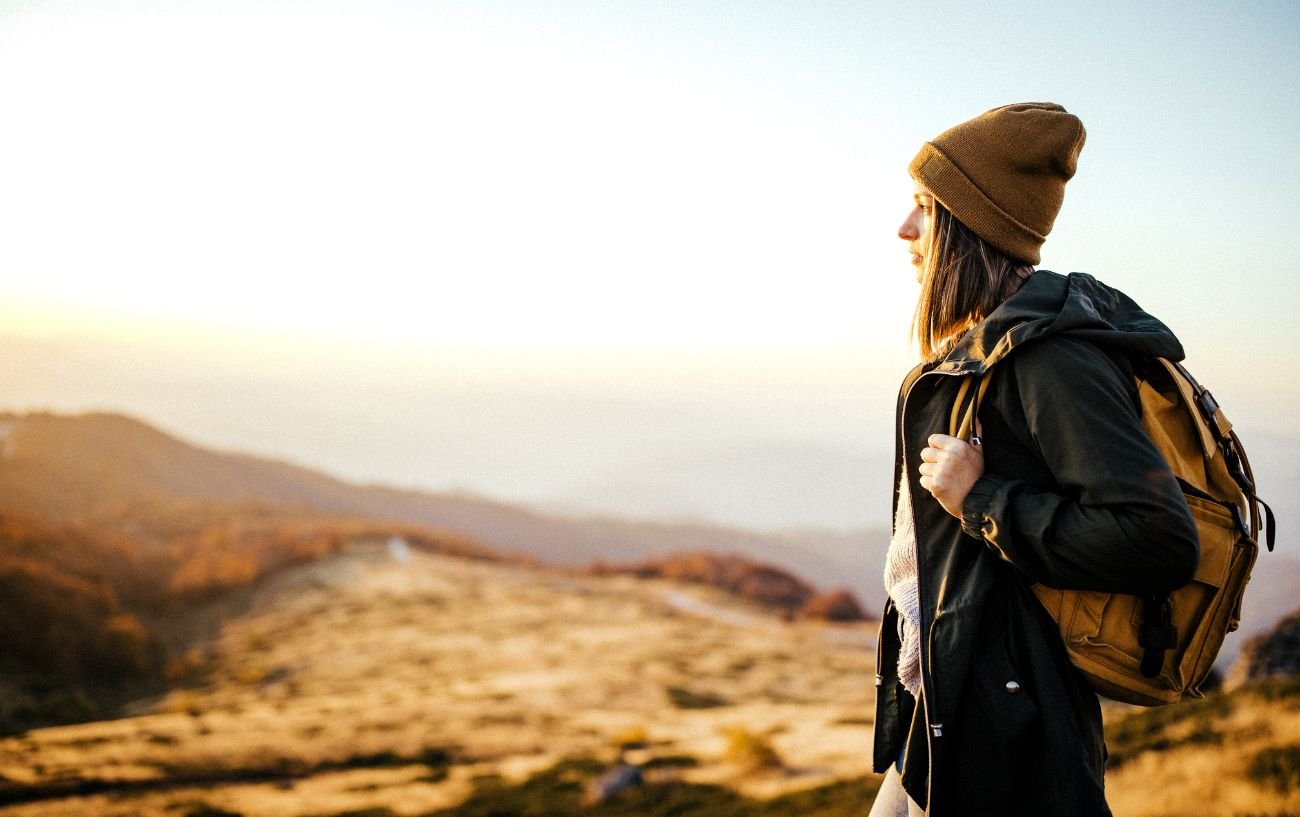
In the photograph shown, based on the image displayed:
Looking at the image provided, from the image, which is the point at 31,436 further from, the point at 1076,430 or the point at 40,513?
the point at 1076,430

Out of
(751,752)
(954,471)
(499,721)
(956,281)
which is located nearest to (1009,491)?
(954,471)

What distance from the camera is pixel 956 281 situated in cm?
225

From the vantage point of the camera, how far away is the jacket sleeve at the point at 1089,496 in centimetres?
172

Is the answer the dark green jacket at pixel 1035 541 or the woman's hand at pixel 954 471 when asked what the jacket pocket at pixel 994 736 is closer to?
the dark green jacket at pixel 1035 541

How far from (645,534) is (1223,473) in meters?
28.7

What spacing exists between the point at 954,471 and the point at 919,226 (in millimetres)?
851

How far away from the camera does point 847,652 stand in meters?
19.1

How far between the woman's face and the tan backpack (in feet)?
2.40

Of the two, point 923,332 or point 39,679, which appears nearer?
point 923,332

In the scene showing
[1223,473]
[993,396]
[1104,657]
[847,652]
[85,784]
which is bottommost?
[847,652]

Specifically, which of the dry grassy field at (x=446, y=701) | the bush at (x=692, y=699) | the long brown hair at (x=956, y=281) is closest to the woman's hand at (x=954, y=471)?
the long brown hair at (x=956, y=281)

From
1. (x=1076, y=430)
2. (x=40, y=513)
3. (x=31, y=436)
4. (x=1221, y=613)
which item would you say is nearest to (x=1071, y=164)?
(x=1076, y=430)

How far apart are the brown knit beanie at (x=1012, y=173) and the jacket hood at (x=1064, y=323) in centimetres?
16

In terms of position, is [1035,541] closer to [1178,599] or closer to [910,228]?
[1178,599]
